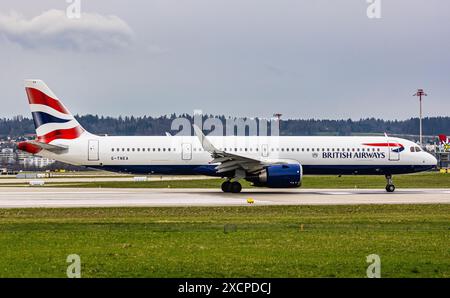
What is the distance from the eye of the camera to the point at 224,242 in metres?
17.1

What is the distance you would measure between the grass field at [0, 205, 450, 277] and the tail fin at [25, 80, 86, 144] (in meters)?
14.3

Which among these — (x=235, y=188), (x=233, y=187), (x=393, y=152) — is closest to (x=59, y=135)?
(x=233, y=187)

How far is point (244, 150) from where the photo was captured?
134 ft

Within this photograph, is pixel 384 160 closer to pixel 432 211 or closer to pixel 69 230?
pixel 432 211

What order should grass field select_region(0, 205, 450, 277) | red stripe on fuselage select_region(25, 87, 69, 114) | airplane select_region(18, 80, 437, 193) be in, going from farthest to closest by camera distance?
red stripe on fuselage select_region(25, 87, 69, 114)
airplane select_region(18, 80, 437, 193)
grass field select_region(0, 205, 450, 277)

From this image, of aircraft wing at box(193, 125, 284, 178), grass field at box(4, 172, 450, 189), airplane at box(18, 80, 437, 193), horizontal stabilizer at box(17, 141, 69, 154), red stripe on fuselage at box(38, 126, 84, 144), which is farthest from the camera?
grass field at box(4, 172, 450, 189)

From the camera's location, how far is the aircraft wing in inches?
1460


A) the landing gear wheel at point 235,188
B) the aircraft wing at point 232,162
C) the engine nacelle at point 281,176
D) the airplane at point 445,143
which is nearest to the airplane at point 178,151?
the landing gear wheel at point 235,188

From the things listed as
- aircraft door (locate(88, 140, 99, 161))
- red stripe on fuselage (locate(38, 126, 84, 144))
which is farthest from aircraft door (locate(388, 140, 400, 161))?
red stripe on fuselage (locate(38, 126, 84, 144))

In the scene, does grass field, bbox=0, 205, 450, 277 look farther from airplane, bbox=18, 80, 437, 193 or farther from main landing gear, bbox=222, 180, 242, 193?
airplane, bbox=18, 80, 437, 193

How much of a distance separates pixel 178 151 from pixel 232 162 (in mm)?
3792

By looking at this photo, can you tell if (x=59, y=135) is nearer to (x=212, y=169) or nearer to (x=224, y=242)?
(x=212, y=169)

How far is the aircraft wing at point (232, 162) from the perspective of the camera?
37094 millimetres
